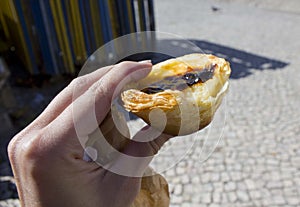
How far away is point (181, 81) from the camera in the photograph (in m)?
1.48

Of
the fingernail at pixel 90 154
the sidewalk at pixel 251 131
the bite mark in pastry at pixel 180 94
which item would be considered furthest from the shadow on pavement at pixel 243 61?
the fingernail at pixel 90 154

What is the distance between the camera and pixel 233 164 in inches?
152

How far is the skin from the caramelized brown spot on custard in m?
0.08

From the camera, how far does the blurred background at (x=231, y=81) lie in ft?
11.6

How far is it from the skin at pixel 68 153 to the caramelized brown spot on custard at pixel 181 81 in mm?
79

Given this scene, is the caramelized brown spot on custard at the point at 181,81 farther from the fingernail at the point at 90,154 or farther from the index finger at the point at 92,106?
the fingernail at the point at 90,154

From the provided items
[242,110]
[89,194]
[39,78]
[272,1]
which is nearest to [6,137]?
[39,78]

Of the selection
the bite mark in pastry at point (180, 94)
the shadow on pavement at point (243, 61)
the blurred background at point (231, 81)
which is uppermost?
the bite mark in pastry at point (180, 94)

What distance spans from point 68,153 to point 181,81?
53 centimetres

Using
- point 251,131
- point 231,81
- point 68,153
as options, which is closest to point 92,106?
point 68,153

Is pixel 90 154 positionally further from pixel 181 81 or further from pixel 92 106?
pixel 181 81

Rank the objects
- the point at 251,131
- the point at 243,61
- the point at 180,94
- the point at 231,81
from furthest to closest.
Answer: the point at 243,61, the point at 231,81, the point at 251,131, the point at 180,94

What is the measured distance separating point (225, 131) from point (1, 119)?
282cm

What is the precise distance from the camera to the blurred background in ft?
11.6
